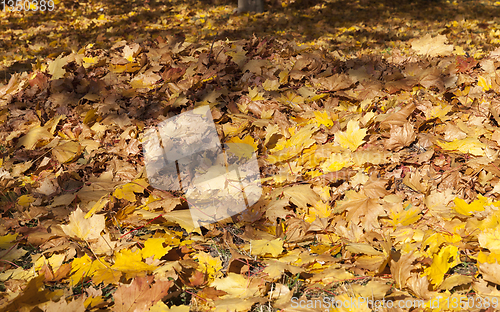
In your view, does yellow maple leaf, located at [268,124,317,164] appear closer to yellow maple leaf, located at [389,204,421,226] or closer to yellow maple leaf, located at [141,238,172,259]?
yellow maple leaf, located at [389,204,421,226]

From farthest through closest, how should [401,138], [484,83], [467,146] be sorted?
[484,83], [401,138], [467,146]

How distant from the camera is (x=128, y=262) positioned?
153 cm

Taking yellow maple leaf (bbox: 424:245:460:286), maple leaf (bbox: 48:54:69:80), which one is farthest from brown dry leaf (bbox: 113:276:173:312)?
maple leaf (bbox: 48:54:69:80)

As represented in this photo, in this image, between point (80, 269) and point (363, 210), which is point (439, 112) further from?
point (80, 269)

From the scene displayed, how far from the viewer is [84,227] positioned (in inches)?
66.2

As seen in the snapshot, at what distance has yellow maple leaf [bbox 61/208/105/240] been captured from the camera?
1.67 meters

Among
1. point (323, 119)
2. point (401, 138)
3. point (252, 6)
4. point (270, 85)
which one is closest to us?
point (401, 138)

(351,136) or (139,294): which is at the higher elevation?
(351,136)

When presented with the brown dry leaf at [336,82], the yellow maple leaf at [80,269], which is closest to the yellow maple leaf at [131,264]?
the yellow maple leaf at [80,269]

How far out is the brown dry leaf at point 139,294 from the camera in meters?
1.34

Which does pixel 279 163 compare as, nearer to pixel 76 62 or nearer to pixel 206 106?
pixel 206 106

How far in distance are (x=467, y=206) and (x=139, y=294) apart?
1.55 m

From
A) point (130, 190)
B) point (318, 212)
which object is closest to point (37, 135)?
point (130, 190)

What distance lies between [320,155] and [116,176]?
130 centimetres
